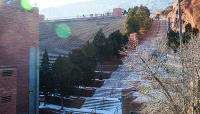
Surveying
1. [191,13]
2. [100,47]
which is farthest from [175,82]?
[191,13]

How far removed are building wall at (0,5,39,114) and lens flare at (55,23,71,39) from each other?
15.9 m

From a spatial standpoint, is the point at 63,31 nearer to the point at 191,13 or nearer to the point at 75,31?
the point at 75,31

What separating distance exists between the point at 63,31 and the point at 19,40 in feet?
72.3

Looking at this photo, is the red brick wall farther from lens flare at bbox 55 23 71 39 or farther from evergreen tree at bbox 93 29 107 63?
lens flare at bbox 55 23 71 39

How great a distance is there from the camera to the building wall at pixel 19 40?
1019 inches

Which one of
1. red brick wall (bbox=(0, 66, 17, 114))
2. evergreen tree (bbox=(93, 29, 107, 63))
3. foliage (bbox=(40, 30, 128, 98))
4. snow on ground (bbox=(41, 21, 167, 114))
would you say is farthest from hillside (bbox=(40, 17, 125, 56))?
red brick wall (bbox=(0, 66, 17, 114))

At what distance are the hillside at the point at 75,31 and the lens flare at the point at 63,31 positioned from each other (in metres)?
0.44

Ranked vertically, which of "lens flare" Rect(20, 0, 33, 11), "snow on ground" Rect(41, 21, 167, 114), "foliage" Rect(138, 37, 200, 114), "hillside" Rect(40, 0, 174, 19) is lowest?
"snow on ground" Rect(41, 21, 167, 114)

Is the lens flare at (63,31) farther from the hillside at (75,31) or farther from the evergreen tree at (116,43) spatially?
the evergreen tree at (116,43)

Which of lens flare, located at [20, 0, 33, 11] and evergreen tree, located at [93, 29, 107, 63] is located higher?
lens flare, located at [20, 0, 33, 11]

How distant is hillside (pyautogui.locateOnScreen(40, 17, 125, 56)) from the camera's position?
40.4 meters

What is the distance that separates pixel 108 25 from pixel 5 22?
21958 mm

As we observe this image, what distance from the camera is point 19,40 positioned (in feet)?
89.0

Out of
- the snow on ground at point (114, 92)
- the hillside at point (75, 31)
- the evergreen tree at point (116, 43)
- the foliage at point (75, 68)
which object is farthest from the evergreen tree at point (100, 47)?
the hillside at point (75, 31)
